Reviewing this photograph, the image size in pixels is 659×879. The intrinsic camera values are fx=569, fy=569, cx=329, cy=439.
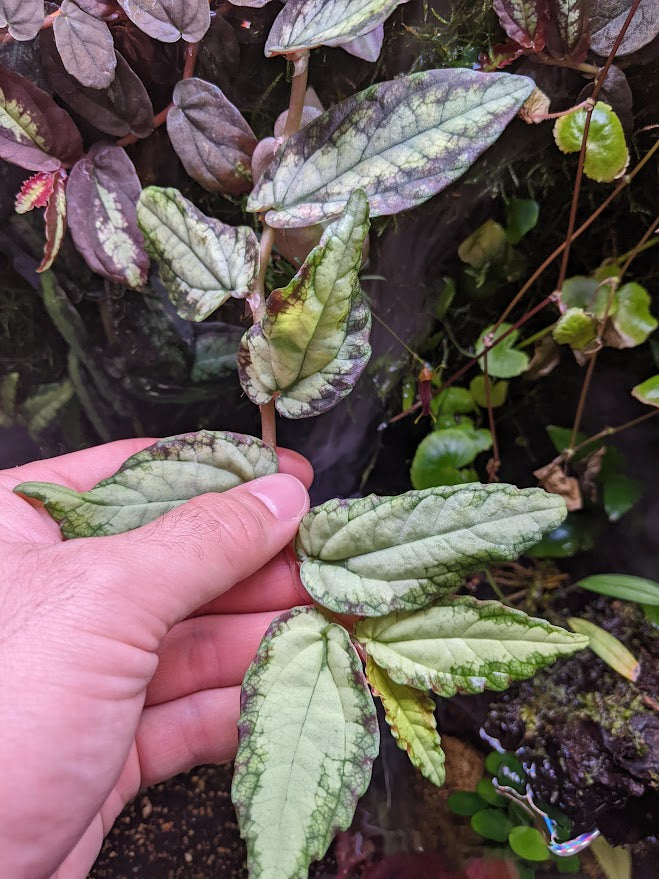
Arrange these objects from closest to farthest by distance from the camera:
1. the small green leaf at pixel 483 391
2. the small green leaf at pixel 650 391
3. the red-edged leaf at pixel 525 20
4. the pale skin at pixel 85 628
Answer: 1. the pale skin at pixel 85 628
2. the red-edged leaf at pixel 525 20
3. the small green leaf at pixel 650 391
4. the small green leaf at pixel 483 391

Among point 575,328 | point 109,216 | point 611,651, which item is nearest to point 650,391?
point 575,328

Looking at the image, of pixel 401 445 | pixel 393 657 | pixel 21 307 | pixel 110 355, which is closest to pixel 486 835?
pixel 393 657

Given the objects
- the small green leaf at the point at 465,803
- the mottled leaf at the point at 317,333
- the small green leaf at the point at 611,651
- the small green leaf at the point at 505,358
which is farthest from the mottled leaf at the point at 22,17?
the small green leaf at the point at 465,803

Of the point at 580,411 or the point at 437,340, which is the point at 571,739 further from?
the point at 437,340

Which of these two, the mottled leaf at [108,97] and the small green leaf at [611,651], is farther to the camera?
the small green leaf at [611,651]

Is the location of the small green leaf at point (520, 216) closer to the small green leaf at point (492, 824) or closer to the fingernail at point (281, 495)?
the fingernail at point (281, 495)

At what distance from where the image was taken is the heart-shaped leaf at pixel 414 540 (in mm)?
586

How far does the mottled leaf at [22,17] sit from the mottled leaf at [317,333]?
1.33ft

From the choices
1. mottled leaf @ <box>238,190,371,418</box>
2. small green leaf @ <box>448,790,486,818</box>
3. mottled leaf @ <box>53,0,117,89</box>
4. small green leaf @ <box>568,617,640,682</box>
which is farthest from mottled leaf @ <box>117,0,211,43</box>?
small green leaf @ <box>448,790,486,818</box>

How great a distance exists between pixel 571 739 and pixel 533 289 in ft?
2.41

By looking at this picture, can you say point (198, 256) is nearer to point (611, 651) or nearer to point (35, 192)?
point (35, 192)

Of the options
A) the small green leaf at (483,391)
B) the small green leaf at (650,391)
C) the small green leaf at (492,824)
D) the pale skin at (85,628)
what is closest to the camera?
the pale skin at (85,628)

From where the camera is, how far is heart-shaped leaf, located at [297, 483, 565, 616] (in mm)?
586

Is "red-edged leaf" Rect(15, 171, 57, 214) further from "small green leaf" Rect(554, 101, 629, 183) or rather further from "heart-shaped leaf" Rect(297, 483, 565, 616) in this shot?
"small green leaf" Rect(554, 101, 629, 183)
